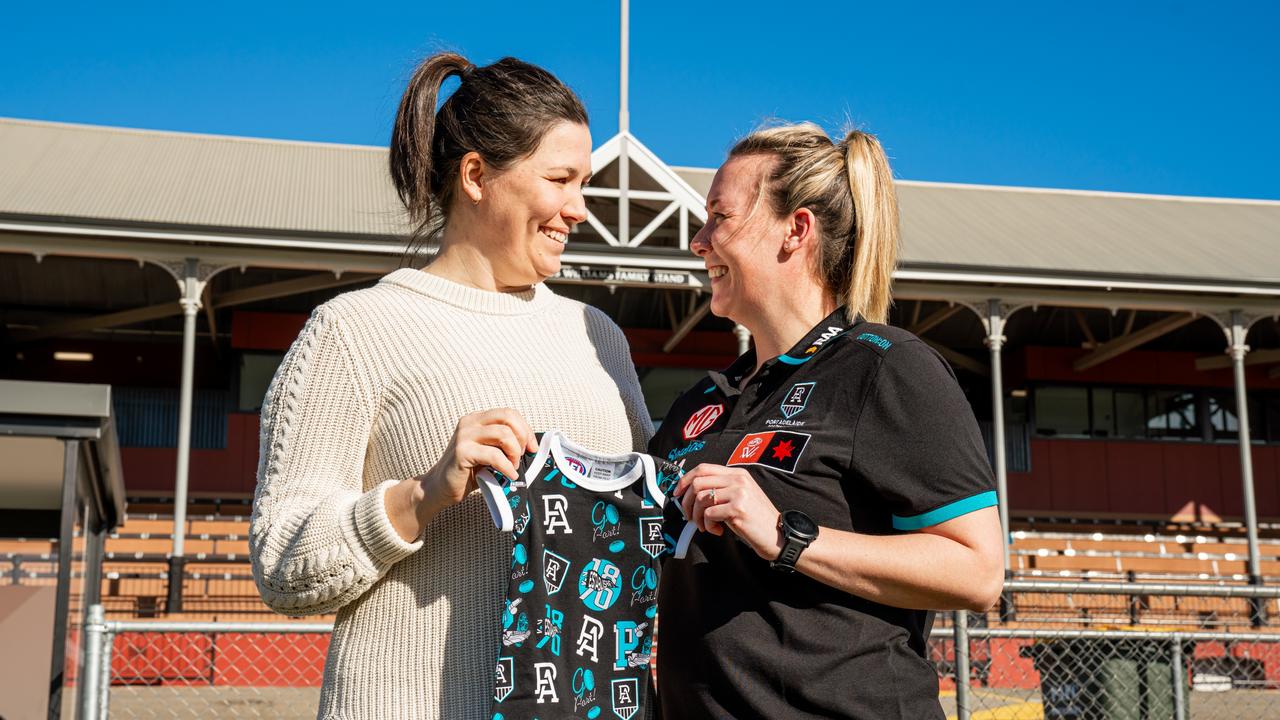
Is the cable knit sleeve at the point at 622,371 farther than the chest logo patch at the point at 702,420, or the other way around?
the cable knit sleeve at the point at 622,371

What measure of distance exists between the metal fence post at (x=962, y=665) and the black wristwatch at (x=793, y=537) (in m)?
3.58

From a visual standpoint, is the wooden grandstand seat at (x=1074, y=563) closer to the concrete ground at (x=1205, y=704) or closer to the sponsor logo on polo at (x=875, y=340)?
the concrete ground at (x=1205, y=704)

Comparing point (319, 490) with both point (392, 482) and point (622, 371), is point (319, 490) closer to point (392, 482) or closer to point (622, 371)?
point (392, 482)

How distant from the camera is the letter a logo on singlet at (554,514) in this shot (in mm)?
2363

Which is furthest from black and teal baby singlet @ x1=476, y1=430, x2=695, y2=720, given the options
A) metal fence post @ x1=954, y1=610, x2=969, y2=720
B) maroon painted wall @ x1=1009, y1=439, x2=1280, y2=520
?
maroon painted wall @ x1=1009, y1=439, x2=1280, y2=520

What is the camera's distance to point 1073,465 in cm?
2305

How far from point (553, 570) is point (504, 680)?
22 cm

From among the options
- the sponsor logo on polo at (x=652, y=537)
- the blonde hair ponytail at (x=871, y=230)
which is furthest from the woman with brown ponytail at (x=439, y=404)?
the blonde hair ponytail at (x=871, y=230)

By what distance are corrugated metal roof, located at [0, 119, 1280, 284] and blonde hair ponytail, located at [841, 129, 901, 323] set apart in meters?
12.4

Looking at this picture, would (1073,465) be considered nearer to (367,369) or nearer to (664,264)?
(664,264)

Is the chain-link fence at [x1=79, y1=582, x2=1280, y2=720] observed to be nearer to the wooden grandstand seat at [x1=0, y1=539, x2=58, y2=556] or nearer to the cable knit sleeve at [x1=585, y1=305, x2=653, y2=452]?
the wooden grandstand seat at [x1=0, y1=539, x2=58, y2=556]

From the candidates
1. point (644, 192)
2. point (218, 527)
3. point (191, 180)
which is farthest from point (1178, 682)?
point (191, 180)

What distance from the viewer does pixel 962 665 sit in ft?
18.1

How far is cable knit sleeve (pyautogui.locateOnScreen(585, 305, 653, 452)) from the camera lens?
2773 mm
